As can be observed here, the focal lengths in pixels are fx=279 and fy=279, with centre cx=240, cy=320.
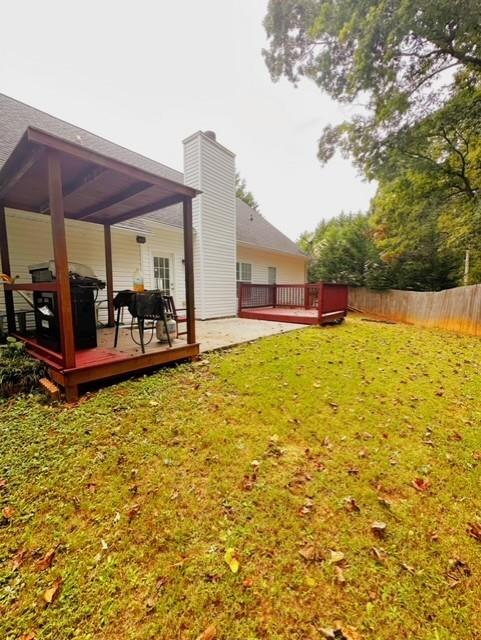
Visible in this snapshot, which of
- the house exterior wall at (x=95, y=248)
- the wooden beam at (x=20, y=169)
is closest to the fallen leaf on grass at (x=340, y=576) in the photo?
the wooden beam at (x=20, y=169)

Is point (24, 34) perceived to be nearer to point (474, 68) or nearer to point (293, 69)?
point (293, 69)

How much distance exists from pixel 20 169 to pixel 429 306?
12.4m

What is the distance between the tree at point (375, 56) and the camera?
6.81 meters

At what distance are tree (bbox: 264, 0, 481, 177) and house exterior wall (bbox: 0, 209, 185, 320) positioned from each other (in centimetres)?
719

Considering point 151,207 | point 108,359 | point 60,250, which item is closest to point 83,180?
point 151,207

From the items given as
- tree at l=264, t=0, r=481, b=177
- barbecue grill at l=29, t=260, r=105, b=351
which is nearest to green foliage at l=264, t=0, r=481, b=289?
tree at l=264, t=0, r=481, b=177

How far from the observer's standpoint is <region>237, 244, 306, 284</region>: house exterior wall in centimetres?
1259

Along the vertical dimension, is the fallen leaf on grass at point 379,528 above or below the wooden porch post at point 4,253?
below

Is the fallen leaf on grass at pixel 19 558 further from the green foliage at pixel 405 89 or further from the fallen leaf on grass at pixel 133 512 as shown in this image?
the green foliage at pixel 405 89

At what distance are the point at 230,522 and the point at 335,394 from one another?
2374mm

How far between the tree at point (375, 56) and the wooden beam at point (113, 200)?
7304 mm

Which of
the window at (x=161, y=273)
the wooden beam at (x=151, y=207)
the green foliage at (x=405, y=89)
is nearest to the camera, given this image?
the wooden beam at (x=151, y=207)

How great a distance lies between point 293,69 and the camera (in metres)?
10.2

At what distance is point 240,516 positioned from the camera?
1947 mm
